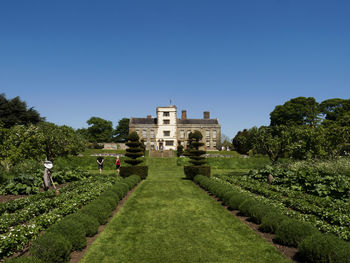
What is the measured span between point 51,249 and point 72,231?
1.13m

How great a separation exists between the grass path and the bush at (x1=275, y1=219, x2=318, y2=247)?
1.62ft

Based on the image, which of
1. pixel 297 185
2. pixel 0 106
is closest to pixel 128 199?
pixel 297 185

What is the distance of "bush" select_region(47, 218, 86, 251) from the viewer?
6770mm

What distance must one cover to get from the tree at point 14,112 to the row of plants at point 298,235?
4113cm

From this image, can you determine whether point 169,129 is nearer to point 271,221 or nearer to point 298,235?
point 271,221

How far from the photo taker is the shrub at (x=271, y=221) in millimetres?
8221

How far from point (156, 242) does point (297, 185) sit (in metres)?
12.0

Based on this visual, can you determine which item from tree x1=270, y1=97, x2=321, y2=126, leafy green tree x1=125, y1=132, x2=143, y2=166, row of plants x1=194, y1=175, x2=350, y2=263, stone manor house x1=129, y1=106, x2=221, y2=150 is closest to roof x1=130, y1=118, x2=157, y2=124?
stone manor house x1=129, y1=106, x2=221, y2=150

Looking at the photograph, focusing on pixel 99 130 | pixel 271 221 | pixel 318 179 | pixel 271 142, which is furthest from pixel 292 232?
pixel 99 130

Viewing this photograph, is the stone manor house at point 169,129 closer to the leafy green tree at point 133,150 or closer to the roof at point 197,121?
the roof at point 197,121

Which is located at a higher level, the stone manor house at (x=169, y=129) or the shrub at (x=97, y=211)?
the stone manor house at (x=169, y=129)

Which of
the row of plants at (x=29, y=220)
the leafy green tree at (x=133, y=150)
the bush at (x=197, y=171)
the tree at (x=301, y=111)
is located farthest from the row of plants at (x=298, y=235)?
the tree at (x=301, y=111)

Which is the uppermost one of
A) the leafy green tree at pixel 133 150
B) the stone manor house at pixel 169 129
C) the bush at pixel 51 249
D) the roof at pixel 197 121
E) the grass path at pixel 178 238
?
the roof at pixel 197 121

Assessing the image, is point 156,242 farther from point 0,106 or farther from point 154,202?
point 0,106
